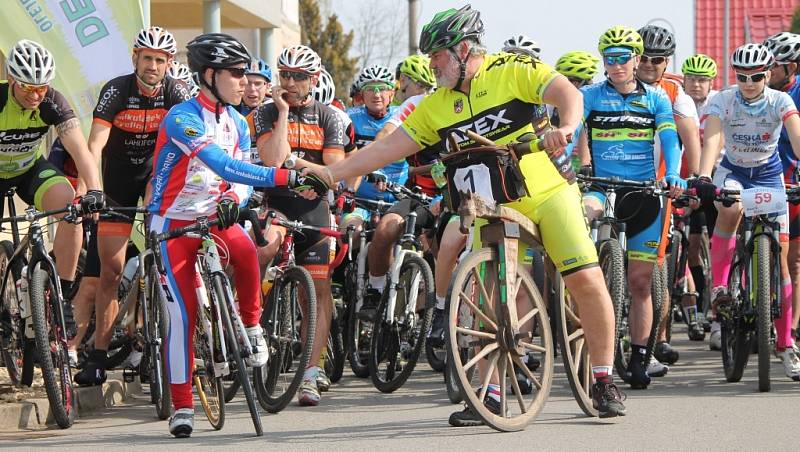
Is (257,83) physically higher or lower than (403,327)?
higher

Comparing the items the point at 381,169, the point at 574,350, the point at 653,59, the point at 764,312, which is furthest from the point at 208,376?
the point at 653,59

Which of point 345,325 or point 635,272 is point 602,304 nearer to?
point 635,272

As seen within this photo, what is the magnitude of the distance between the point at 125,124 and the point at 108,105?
20cm

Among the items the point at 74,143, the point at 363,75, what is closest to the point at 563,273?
the point at 74,143

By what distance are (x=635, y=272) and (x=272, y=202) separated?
2.39 meters

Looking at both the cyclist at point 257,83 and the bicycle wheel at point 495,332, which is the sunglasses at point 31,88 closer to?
the cyclist at point 257,83

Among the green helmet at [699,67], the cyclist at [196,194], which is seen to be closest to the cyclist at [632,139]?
the cyclist at [196,194]

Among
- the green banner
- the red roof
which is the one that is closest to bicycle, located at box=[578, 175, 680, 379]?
the green banner

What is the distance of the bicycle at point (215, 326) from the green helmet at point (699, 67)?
24.1 ft

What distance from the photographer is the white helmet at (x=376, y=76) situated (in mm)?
12828

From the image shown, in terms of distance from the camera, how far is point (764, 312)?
9.47 meters

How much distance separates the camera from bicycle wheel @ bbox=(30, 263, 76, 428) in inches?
328

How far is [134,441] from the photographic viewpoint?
7.99 metres

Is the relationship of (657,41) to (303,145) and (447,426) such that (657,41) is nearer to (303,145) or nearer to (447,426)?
(303,145)
